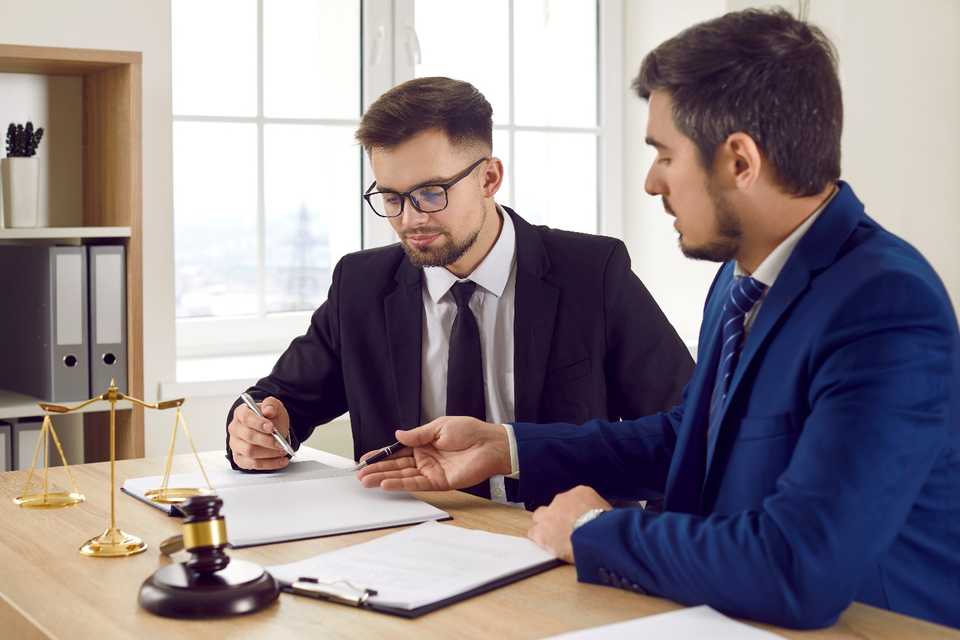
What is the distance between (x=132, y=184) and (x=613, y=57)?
1967mm

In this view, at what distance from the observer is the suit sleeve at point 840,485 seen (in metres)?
A: 1.25

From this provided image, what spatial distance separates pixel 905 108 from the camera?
3.62 metres

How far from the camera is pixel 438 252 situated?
2.22 metres

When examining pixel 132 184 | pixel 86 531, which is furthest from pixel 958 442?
pixel 132 184

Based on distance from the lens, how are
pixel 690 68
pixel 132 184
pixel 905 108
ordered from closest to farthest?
1. pixel 690 68
2. pixel 132 184
3. pixel 905 108

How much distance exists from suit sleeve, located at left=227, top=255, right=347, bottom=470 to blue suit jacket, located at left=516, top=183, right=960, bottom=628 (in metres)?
0.95

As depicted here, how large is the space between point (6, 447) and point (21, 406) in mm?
111

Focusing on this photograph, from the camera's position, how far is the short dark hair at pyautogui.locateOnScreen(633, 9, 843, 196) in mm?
1469

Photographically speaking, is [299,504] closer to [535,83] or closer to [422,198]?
[422,198]

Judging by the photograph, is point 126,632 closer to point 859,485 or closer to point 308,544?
point 308,544

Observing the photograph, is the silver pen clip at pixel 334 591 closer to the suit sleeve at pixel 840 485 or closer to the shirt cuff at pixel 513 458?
the suit sleeve at pixel 840 485

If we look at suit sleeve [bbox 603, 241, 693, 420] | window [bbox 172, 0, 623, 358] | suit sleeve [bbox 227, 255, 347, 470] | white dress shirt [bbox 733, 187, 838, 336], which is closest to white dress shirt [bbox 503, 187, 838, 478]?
white dress shirt [bbox 733, 187, 838, 336]

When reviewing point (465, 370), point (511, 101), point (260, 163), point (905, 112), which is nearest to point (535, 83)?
point (511, 101)

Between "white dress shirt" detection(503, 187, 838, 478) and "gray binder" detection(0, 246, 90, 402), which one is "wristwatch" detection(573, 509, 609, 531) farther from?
"gray binder" detection(0, 246, 90, 402)
